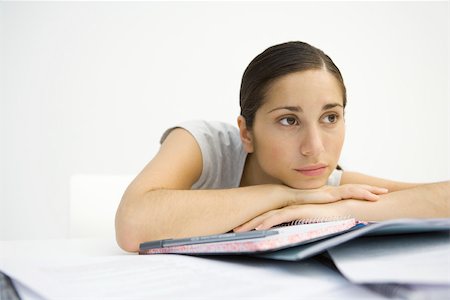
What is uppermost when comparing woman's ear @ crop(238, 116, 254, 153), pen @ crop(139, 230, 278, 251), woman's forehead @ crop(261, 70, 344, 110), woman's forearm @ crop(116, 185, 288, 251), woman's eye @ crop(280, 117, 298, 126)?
woman's forehead @ crop(261, 70, 344, 110)

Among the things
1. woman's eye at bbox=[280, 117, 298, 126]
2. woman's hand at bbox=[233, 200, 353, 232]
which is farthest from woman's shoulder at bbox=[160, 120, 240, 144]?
woman's hand at bbox=[233, 200, 353, 232]

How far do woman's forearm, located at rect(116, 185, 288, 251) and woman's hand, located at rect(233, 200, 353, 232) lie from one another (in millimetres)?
29

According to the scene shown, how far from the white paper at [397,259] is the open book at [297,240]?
2 centimetres

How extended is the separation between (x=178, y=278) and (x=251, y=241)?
0.09 meters

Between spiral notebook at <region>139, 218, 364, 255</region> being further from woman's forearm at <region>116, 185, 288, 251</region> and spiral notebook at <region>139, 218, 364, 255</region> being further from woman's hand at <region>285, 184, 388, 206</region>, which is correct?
woman's hand at <region>285, 184, 388, 206</region>

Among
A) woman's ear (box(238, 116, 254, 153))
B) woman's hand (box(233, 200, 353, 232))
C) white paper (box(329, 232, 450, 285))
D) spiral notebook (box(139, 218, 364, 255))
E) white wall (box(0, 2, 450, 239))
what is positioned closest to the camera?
white paper (box(329, 232, 450, 285))

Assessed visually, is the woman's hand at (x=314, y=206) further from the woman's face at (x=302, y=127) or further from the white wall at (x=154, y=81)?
the white wall at (x=154, y=81)

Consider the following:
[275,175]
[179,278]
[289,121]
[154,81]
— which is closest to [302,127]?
[289,121]

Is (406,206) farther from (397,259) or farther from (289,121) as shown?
(397,259)

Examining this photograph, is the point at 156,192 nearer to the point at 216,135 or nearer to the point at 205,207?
the point at 205,207

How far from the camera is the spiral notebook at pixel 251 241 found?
0.46 meters

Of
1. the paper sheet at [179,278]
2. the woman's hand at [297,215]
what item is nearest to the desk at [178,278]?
the paper sheet at [179,278]

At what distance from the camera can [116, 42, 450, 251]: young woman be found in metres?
0.85

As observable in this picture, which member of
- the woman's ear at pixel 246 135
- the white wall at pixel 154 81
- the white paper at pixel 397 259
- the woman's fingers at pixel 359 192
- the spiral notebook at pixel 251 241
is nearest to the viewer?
the white paper at pixel 397 259
